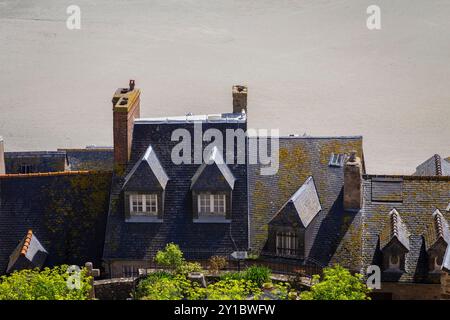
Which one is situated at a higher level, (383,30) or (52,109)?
(383,30)

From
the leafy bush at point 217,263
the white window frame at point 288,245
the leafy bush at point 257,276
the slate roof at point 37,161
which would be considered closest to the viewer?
the leafy bush at point 257,276

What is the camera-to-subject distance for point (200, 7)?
11938 centimetres

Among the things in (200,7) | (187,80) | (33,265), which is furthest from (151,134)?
(200,7)

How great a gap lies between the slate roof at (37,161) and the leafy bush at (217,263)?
53.4 ft

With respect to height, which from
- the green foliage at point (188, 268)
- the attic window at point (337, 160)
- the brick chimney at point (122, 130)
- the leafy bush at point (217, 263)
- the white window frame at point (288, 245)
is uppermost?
the brick chimney at point (122, 130)

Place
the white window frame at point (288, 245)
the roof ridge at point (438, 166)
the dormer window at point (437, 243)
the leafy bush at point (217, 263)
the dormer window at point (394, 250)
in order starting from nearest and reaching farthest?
the leafy bush at point (217, 263) < the dormer window at point (437, 243) < the dormer window at point (394, 250) < the white window frame at point (288, 245) < the roof ridge at point (438, 166)

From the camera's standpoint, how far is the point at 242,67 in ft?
328

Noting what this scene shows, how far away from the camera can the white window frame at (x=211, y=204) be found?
161 feet

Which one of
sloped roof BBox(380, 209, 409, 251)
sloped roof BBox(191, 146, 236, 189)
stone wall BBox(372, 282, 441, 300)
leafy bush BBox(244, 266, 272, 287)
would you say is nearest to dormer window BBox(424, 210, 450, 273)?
stone wall BBox(372, 282, 441, 300)

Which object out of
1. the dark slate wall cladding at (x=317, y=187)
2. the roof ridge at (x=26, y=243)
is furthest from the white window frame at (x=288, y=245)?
the roof ridge at (x=26, y=243)

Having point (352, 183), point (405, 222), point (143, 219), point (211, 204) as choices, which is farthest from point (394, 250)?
point (143, 219)

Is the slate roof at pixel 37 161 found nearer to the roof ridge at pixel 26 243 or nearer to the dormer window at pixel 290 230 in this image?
the roof ridge at pixel 26 243

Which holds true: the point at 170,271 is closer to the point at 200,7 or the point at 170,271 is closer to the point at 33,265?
the point at 33,265

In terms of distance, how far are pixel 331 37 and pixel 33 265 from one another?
6524 centimetres
